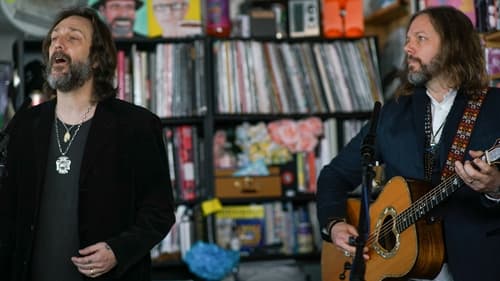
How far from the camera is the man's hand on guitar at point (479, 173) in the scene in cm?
181

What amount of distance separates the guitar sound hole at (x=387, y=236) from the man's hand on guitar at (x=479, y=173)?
15.6 inches

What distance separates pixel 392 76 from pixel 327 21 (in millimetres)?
462

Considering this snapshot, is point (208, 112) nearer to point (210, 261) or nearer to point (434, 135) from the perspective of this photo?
point (210, 261)

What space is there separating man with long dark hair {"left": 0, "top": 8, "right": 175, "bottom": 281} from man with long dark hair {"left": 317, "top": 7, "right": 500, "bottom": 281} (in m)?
0.64

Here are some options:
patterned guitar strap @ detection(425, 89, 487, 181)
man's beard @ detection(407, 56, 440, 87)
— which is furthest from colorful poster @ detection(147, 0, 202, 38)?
patterned guitar strap @ detection(425, 89, 487, 181)

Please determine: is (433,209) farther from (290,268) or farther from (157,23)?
(157,23)

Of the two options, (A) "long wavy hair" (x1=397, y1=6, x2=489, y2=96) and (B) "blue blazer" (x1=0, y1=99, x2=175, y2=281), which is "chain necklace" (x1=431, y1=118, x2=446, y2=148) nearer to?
(A) "long wavy hair" (x1=397, y1=6, x2=489, y2=96)

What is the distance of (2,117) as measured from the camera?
3771 mm

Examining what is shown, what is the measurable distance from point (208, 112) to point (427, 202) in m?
1.79

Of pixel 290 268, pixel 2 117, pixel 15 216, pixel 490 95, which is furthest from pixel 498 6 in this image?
pixel 2 117

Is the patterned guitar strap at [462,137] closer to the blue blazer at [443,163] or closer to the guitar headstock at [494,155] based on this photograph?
the blue blazer at [443,163]

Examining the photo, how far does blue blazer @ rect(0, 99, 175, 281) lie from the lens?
2.04 metres

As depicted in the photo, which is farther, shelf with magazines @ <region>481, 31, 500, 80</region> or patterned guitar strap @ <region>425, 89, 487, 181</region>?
shelf with magazines @ <region>481, 31, 500, 80</region>

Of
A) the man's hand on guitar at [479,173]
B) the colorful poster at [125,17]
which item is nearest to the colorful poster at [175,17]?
the colorful poster at [125,17]
